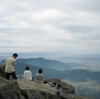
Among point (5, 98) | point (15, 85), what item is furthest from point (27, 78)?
point (5, 98)

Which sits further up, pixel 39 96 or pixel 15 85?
Answer: pixel 15 85

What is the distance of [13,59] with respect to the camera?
14.1 meters

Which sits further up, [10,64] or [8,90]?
[10,64]

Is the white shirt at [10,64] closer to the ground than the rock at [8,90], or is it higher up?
higher up

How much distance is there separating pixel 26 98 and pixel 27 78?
5.28 metres

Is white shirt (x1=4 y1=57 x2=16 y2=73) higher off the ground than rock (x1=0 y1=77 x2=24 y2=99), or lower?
higher

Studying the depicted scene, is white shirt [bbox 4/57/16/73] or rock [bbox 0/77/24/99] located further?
white shirt [bbox 4/57/16/73]

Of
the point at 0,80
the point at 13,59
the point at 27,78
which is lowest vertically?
the point at 27,78

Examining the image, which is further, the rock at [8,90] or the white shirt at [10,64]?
the white shirt at [10,64]

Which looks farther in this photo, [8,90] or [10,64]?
[10,64]

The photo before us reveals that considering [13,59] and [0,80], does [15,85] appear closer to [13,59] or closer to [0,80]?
[0,80]

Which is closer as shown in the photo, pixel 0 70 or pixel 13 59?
pixel 13 59

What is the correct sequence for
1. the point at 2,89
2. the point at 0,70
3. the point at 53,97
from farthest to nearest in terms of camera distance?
the point at 0,70
the point at 53,97
the point at 2,89

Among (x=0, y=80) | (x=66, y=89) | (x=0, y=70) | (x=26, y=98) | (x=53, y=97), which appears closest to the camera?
(x=0, y=80)
